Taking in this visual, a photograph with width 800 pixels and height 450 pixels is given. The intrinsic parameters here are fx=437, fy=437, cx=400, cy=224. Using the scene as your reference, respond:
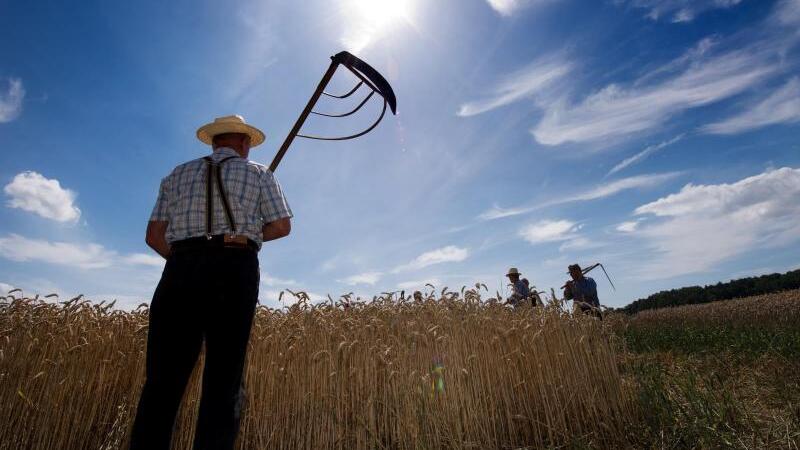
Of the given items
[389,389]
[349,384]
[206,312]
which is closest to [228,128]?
[206,312]

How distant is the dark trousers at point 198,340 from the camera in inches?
98.8

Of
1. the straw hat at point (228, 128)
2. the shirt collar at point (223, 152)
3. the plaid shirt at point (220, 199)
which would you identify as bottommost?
the plaid shirt at point (220, 199)

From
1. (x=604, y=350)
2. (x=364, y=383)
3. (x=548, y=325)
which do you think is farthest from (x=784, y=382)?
(x=364, y=383)

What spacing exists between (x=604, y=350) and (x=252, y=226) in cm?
421

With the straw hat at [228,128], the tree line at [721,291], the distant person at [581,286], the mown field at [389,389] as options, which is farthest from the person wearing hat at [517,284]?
the tree line at [721,291]

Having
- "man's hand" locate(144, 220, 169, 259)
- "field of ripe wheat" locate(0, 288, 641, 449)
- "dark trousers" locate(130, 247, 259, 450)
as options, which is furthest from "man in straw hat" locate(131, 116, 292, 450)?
"field of ripe wheat" locate(0, 288, 641, 449)

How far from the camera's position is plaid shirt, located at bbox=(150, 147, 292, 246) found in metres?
2.71

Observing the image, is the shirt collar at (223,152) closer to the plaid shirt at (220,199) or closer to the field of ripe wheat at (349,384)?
the plaid shirt at (220,199)

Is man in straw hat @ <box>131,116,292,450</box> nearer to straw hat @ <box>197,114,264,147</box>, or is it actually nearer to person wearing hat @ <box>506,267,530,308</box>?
straw hat @ <box>197,114,264,147</box>

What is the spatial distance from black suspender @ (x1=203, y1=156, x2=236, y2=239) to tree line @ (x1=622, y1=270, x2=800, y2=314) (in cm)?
4052

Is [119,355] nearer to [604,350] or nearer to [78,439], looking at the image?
[78,439]

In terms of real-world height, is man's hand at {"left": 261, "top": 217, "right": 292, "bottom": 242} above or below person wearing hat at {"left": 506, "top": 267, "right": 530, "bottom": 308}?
below

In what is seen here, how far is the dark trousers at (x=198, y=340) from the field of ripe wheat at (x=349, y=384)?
131 cm

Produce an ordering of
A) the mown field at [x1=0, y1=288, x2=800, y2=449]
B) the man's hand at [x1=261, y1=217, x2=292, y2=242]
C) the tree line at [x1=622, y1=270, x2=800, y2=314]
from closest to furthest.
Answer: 1. the man's hand at [x1=261, y1=217, x2=292, y2=242]
2. the mown field at [x1=0, y1=288, x2=800, y2=449]
3. the tree line at [x1=622, y1=270, x2=800, y2=314]
